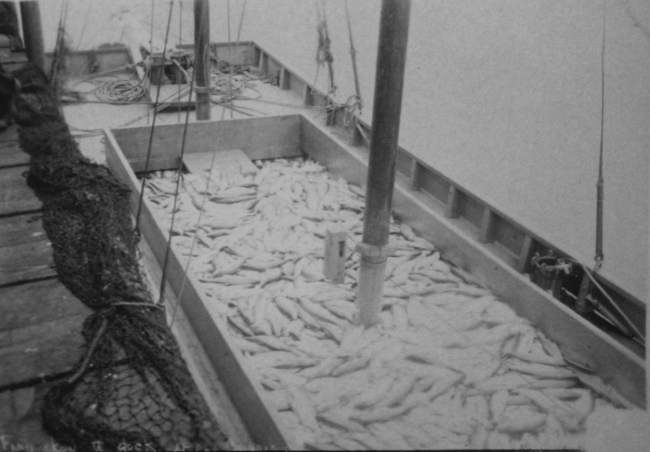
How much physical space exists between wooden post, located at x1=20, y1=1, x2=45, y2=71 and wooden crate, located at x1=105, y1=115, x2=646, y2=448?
81.2 inches

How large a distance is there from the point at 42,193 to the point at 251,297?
1.88 meters

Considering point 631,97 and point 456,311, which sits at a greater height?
point 631,97

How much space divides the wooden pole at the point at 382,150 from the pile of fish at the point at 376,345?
148 millimetres

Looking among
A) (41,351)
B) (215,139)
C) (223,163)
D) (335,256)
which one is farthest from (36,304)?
(215,139)

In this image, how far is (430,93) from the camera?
8.13 meters

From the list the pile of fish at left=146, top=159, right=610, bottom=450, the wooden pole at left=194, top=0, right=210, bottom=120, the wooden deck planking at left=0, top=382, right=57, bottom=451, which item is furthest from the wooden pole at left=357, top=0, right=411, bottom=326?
the wooden pole at left=194, top=0, right=210, bottom=120

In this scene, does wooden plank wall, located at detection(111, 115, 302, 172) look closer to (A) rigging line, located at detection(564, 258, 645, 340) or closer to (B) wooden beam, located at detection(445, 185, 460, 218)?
(B) wooden beam, located at detection(445, 185, 460, 218)

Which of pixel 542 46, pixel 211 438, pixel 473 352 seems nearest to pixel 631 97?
pixel 542 46

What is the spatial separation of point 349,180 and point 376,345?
2.49 meters

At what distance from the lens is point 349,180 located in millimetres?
6152

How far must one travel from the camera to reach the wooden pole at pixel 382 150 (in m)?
3.39

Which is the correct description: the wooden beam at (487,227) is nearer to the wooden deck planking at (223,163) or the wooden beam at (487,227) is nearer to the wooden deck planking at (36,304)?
the wooden deck planking at (223,163)

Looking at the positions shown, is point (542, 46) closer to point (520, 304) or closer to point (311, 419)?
point (520, 304)

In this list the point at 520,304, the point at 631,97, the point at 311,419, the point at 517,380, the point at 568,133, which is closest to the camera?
the point at 311,419
